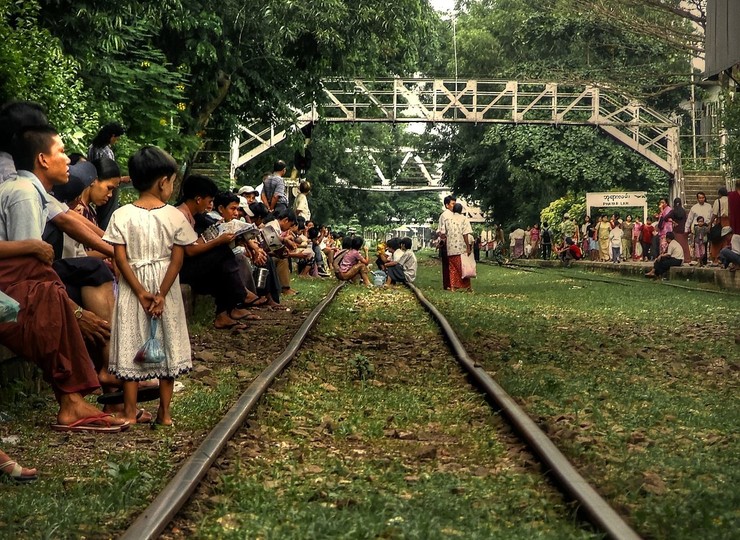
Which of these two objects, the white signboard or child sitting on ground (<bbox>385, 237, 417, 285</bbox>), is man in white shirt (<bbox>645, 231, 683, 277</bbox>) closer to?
child sitting on ground (<bbox>385, 237, 417, 285</bbox>)

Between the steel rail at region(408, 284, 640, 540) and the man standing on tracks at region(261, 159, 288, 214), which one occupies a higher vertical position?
the man standing on tracks at region(261, 159, 288, 214)

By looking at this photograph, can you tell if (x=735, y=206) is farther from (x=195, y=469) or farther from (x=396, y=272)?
(x=195, y=469)

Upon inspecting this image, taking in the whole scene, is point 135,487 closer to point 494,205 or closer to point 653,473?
point 653,473

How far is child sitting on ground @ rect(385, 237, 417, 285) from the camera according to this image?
27.7 meters

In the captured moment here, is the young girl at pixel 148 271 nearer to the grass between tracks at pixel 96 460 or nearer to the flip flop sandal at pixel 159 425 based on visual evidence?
the flip flop sandal at pixel 159 425

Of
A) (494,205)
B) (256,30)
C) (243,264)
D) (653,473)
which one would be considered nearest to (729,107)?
(256,30)

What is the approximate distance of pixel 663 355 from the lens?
1274 centimetres

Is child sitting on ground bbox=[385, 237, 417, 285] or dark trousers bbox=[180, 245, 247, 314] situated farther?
child sitting on ground bbox=[385, 237, 417, 285]

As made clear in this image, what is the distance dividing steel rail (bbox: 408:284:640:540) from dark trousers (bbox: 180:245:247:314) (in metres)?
4.47

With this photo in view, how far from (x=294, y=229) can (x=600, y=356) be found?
448 inches

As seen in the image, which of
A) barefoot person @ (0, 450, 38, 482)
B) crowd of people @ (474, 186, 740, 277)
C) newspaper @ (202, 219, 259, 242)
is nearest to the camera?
barefoot person @ (0, 450, 38, 482)

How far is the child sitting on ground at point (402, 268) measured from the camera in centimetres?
2766

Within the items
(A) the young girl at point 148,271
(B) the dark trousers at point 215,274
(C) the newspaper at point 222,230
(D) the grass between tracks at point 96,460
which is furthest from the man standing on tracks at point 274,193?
(A) the young girl at point 148,271

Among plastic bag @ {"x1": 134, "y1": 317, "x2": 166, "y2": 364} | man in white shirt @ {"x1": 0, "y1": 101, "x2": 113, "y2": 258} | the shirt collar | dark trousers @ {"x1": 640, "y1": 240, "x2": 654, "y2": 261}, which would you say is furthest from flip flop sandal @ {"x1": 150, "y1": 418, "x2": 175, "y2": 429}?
dark trousers @ {"x1": 640, "y1": 240, "x2": 654, "y2": 261}
